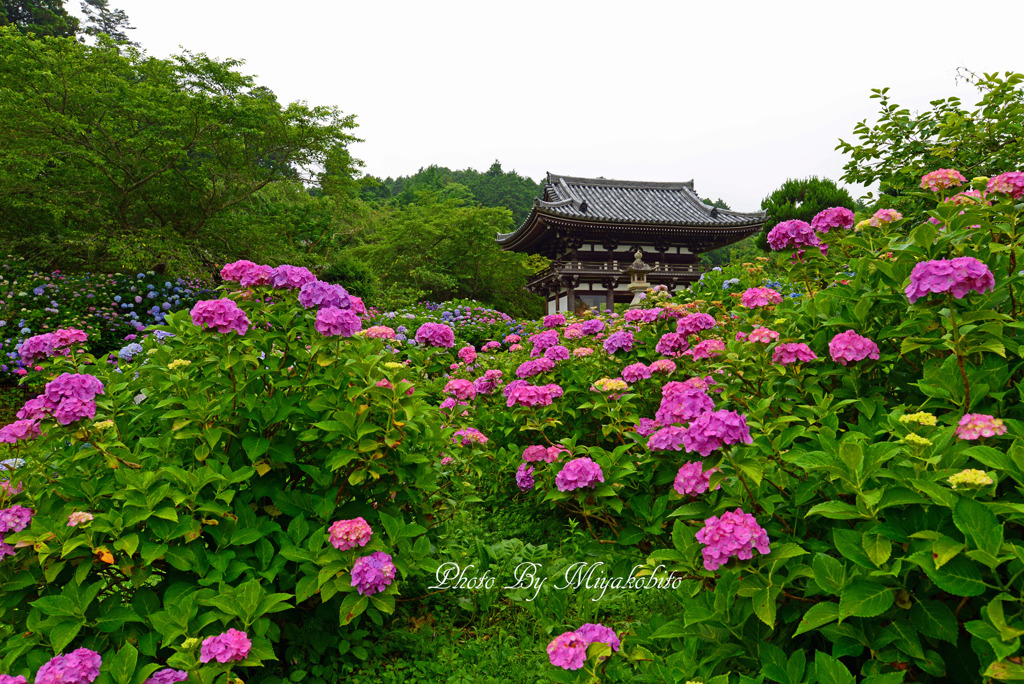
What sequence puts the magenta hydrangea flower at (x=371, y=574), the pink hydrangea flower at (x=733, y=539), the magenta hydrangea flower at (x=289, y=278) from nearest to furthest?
the pink hydrangea flower at (x=733, y=539) < the magenta hydrangea flower at (x=371, y=574) < the magenta hydrangea flower at (x=289, y=278)

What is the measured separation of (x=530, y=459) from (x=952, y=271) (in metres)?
2.08

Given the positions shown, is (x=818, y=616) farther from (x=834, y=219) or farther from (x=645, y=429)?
(x=834, y=219)

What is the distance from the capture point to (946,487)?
1.37 meters

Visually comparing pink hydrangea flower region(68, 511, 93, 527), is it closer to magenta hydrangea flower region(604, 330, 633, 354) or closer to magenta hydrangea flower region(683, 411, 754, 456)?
magenta hydrangea flower region(683, 411, 754, 456)

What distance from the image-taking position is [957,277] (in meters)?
1.60

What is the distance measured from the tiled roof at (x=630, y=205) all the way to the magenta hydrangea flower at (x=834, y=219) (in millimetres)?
15537

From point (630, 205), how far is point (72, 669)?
2295 cm

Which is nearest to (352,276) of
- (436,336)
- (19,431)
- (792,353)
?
(436,336)

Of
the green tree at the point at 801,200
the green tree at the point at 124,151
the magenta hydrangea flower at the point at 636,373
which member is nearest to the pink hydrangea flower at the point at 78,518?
the magenta hydrangea flower at the point at 636,373

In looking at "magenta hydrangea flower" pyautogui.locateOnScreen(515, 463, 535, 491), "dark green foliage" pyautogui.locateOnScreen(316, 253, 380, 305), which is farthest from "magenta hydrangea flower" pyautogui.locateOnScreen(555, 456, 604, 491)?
"dark green foliage" pyautogui.locateOnScreen(316, 253, 380, 305)

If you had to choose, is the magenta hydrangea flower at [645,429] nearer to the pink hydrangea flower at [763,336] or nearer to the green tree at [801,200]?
the pink hydrangea flower at [763,336]

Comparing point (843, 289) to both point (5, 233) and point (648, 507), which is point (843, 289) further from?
point (5, 233)

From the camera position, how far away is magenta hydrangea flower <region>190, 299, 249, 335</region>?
6.20 ft

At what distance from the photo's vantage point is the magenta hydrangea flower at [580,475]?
8.02ft
